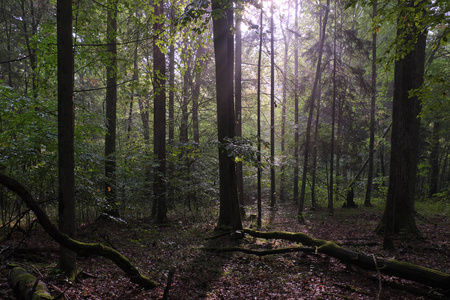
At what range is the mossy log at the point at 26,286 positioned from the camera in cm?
347

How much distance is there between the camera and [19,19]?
39.8 ft

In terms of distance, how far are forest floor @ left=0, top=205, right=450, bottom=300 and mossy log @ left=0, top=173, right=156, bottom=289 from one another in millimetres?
284

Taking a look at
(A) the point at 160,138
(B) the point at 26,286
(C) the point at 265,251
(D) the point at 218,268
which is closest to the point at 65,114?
(B) the point at 26,286

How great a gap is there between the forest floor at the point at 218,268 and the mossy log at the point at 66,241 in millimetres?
284

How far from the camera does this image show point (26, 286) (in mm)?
3717

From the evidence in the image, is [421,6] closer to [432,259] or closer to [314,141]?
[432,259]

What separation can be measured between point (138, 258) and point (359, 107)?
Result: 14.5 m

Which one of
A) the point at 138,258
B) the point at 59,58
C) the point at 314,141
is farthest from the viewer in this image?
the point at 314,141

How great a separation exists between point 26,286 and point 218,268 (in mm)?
3751

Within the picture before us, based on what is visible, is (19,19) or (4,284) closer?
(4,284)

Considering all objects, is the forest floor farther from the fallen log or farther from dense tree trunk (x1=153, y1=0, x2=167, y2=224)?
dense tree trunk (x1=153, y1=0, x2=167, y2=224)

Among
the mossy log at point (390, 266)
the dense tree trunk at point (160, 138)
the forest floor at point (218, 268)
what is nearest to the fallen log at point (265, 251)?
the forest floor at point (218, 268)

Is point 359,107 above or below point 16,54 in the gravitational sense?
below

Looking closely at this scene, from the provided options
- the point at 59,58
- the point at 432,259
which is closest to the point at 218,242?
the point at 432,259
